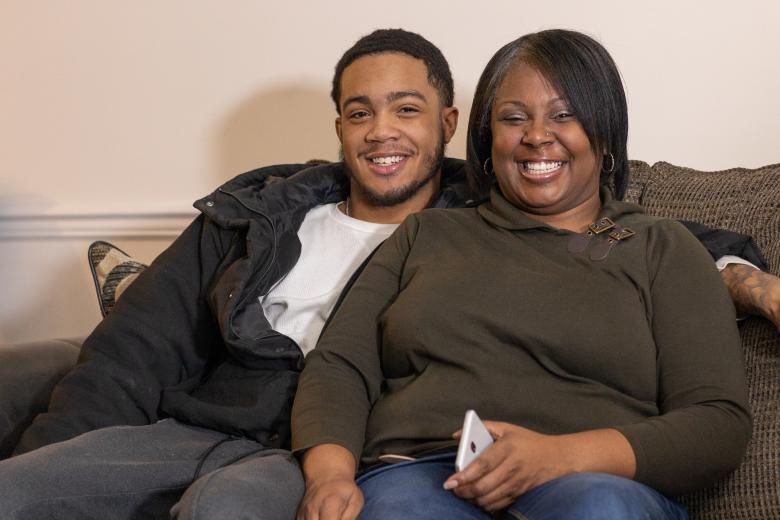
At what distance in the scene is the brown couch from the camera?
129cm

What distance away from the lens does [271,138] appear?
2.38m

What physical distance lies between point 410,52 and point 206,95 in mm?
789

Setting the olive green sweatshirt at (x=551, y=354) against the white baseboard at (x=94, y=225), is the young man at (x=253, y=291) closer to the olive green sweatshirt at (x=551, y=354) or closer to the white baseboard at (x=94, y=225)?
the olive green sweatshirt at (x=551, y=354)

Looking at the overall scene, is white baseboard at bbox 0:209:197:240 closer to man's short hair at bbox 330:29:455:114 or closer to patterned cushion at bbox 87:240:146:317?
patterned cushion at bbox 87:240:146:317

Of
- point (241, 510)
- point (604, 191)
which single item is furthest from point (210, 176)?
point (241, 510)

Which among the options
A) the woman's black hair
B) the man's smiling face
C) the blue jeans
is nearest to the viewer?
the blue jeans

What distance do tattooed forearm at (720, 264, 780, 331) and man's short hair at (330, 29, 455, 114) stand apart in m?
0.65

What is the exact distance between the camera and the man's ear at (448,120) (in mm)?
1845

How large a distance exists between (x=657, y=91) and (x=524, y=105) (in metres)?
0.57

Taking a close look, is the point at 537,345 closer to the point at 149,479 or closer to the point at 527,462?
the point at 527,462

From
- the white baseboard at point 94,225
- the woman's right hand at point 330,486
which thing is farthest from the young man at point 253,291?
the white baseboard at point 94,225

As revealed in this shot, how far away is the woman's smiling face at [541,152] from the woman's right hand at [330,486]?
18.7 inches

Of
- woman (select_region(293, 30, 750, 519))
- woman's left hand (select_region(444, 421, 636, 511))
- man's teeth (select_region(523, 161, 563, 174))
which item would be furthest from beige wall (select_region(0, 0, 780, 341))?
woman's left hand (select_region(444, 421, 636, 511))

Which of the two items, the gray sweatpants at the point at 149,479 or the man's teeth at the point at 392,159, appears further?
the man's teeth at the point at 392,159
